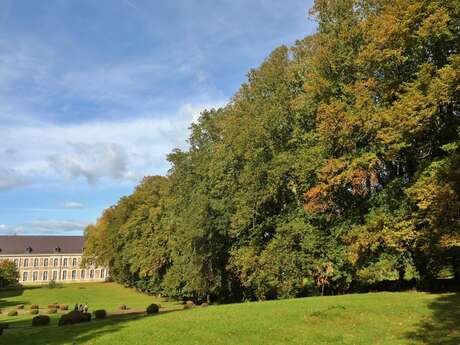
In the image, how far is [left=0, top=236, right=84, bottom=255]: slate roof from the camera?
12000 centimetres

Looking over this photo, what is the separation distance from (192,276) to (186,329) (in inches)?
910

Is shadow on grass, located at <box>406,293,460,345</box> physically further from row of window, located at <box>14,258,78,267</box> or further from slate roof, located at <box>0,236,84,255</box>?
slate roof, located at <box>0,236,84,255</box>

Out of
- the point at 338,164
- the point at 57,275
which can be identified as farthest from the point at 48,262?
the point at 338,164

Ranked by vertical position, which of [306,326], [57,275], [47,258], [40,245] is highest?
[40,245]

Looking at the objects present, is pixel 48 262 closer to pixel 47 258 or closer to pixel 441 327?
pixel 47 258

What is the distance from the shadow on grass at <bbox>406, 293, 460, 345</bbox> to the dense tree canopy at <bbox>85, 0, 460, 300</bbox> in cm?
326

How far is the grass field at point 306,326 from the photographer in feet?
55.8

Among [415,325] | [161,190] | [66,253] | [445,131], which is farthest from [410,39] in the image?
[66,253]

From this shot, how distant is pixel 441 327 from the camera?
17.1 m

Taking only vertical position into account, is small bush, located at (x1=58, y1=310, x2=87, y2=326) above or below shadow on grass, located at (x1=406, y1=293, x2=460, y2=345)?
below

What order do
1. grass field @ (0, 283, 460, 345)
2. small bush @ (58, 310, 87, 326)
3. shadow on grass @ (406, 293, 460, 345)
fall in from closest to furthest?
shadow on grass @ (406, 293, 460, 345) < grass field @ (0, 283, 460, 345) < small bush @ (58, 310, 87, 326)

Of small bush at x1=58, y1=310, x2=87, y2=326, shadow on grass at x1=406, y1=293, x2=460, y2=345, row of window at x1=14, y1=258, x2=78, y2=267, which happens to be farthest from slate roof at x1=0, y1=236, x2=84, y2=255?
shadow on grass at x1=406, y1=293, x2=460, y2=345

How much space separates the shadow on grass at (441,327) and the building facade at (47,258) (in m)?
111

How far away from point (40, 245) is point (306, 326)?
123m
